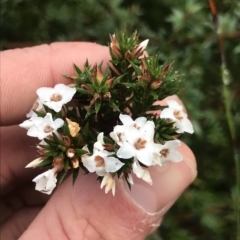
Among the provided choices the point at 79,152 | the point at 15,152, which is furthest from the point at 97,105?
the point at 15,152

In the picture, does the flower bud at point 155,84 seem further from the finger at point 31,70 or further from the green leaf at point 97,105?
the finger at point 31,70

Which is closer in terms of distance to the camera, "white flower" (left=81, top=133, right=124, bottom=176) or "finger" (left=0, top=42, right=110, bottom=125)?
"white flower" (left=81, top=133, right=124, bottom=176)

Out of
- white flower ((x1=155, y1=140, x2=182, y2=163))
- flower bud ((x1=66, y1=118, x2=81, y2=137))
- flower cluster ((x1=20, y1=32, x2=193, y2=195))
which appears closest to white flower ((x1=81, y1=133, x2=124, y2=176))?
flower cluster ((x1=20, y1=32, x2=193, y2=195))

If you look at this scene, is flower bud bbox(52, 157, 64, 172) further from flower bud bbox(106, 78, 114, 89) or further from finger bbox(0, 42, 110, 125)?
finger bbox(0, 42, 110, 125)

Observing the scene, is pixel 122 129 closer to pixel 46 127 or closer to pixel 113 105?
pixel 113 105

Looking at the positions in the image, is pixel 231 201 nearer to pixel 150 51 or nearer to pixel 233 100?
pixel 233 100

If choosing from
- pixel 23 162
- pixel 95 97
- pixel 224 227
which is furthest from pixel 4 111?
pixel 224 227
